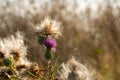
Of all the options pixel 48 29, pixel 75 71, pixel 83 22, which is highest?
pixel 83 22

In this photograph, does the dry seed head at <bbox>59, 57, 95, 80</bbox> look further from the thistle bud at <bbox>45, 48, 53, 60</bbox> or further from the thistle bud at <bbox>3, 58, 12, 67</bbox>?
the thistle bud at <bbox>3, 58, 12, 67</bbox>

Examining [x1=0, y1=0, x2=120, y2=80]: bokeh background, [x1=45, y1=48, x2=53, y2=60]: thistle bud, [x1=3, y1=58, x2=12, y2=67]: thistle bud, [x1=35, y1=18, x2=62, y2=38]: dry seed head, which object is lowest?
[x1=3, y1=58, x2=12, y2=67]: thistle bud

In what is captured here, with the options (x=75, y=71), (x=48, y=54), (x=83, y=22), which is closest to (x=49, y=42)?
(x=48, y=54)

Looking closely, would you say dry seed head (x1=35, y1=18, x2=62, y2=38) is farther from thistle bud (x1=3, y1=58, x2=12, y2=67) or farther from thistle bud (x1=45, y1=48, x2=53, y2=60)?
thistle bud (x1=3, y1=58, x2=12, y2=67)

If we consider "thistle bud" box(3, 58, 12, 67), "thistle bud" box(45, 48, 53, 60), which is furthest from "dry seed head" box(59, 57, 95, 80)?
"thistle bud" box(3, 58, 12, 67)

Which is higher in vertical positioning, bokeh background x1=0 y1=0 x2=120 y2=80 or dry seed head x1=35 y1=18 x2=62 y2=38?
bokeh background x1=0 y1=0 x2=120 y2=80

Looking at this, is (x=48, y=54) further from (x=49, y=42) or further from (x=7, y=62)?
(x=7, y=62)

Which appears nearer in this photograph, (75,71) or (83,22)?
(75,71)

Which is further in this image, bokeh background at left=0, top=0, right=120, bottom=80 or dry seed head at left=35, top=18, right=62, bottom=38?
bokeh background at left=0, top=0, right=120, bottom=80

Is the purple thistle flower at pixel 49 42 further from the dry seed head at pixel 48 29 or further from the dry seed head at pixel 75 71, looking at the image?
the dry seed head at pixel 75 71

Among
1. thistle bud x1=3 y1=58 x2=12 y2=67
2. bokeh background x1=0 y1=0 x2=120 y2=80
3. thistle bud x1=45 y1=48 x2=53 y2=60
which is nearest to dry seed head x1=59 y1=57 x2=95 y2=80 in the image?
thistle bud x1=45 y1=48 x2=53 y2=60

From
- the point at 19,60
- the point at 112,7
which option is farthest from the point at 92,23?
the point at 19,60
